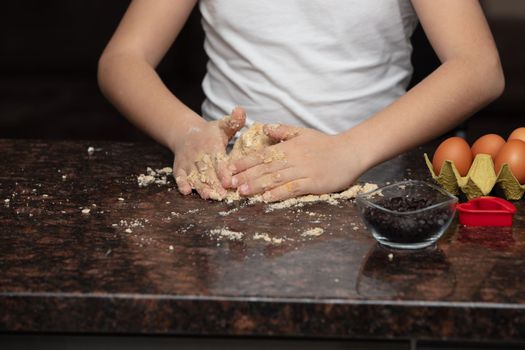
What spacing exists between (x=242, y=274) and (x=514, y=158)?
531 mm

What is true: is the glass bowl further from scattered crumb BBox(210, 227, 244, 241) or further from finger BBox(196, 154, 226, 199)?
finger BBox(196, 154, 226, 199)

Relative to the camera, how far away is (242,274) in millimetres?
1054

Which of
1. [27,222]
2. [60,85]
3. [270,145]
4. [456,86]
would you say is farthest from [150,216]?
[60,85]

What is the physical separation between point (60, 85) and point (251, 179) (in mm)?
1579

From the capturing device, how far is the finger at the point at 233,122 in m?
1.46

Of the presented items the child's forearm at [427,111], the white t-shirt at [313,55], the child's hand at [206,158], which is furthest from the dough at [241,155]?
the white t-shirt at [313,55]

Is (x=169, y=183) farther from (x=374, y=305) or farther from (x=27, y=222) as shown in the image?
(x=374, y=305)

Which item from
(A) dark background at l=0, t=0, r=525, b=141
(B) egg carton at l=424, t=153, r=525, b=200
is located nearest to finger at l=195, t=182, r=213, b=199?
(B) egg carton at l=424, t=153, r=525, b=200

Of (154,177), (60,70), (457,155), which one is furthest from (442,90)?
(60,70)

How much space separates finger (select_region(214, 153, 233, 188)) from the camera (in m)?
1.41

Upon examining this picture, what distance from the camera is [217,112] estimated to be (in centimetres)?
194

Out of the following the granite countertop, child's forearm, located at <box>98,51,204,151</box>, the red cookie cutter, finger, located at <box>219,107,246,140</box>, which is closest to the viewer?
the granite countertop

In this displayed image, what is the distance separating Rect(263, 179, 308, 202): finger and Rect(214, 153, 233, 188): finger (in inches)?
2.7

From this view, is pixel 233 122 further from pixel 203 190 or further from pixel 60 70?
pixel 60 70
